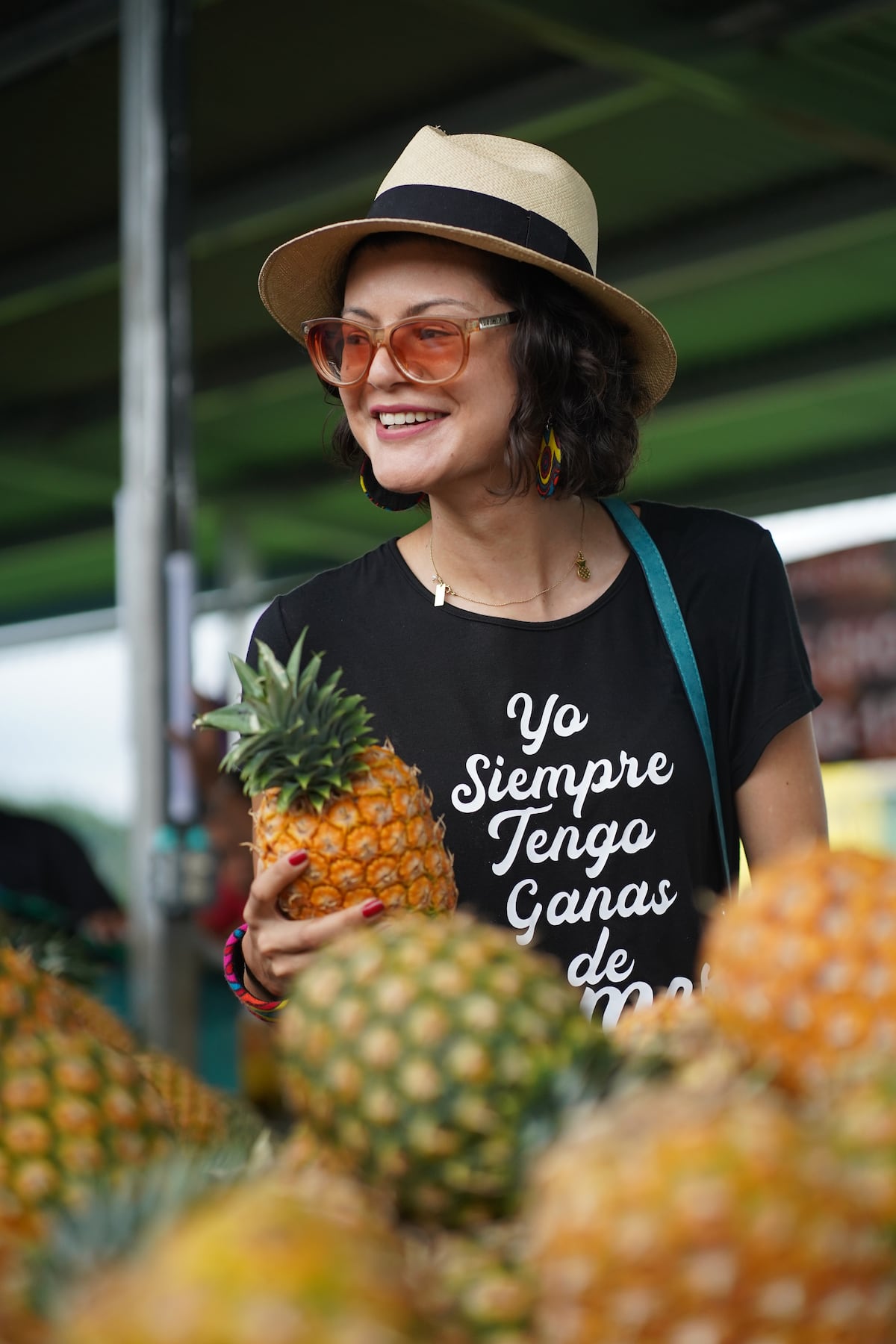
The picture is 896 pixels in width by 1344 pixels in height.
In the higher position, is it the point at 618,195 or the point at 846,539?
the point at 618,195

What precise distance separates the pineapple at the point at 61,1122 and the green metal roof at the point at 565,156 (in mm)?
2332

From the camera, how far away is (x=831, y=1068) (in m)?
0.87

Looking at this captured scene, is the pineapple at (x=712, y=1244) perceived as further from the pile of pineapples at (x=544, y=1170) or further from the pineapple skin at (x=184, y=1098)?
the pineapple skin at (x=184, y=1098)

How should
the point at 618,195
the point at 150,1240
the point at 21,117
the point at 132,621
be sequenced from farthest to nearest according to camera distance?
the point at 618,195 → the point at 21,117 → the point at 132,621 → the point at 150,1240

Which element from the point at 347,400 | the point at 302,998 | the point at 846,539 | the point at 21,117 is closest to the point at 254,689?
the point at 347,400

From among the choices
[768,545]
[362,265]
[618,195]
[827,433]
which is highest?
[618,195]

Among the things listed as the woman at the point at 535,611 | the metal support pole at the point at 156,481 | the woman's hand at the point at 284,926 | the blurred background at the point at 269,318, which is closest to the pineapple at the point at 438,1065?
the woman's hand at the point at 284,926

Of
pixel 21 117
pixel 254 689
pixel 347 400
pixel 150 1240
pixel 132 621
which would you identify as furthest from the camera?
pixel 21 117

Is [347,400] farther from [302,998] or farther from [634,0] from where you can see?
[634,0]

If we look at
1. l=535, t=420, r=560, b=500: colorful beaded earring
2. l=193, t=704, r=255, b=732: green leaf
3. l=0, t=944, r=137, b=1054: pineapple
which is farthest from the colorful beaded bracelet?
l=535, t=420, r=560, b=500: colorful beaded earring

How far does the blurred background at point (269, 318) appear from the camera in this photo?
199 inches

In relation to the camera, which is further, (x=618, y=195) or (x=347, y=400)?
(x=618, y=195)

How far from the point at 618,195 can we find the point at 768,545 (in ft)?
19.3

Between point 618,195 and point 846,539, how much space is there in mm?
2705
